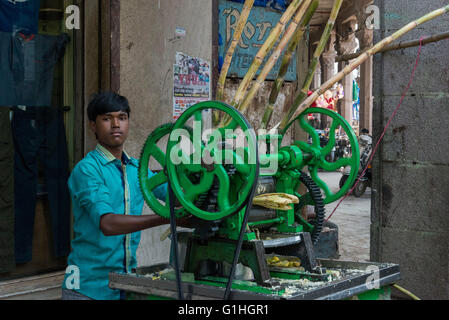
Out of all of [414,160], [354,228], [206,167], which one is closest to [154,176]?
[206,167]

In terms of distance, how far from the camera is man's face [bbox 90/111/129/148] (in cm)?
256

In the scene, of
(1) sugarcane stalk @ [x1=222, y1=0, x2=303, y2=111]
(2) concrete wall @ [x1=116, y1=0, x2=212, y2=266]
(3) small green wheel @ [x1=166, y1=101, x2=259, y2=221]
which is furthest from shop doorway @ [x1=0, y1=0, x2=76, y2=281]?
(3) small green wheel @ [x1=166, y1=101, x2=259, y2=221]

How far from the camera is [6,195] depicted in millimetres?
4242

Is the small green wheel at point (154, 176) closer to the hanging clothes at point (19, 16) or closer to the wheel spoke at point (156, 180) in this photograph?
the wheel spoke at point (156, 180)

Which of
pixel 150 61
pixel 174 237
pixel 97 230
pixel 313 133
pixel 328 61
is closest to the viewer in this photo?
pixel 174 237

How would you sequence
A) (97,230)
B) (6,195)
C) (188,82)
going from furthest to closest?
(188,82), (6,195), (97,230)

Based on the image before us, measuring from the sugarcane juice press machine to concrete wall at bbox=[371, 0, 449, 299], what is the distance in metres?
2.05

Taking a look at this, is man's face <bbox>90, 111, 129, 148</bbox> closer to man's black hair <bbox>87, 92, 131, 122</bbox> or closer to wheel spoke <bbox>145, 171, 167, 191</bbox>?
man's black hair <bbox>87, 92, 131, 122</bbox>

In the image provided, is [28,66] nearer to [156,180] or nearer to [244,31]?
[244,31]

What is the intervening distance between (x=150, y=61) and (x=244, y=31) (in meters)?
1.76

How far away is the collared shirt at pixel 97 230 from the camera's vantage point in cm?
244

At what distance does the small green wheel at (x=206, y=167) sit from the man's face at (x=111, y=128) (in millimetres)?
584
